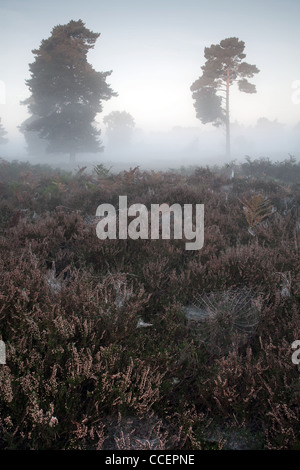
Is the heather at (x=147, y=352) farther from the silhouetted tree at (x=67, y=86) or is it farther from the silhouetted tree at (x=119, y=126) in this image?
the silhouetted tree at (x=119, y=126)

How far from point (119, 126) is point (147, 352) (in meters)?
73.0

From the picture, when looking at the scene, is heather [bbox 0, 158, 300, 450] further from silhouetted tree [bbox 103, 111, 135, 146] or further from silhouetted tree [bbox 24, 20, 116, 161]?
silhouetted tree [bbox 103, 111, 135, 146]

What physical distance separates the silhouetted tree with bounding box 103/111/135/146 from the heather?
70.0 meters

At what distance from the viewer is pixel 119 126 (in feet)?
226

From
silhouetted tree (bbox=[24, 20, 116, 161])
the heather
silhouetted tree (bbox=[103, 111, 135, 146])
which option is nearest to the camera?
the heather

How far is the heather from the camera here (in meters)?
1.58

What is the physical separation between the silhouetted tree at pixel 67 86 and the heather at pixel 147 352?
77.8 feet

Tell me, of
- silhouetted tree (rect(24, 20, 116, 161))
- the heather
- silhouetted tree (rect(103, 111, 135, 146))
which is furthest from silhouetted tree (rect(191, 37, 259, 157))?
silhouetted tree (rect(103, 111, 135, 146))

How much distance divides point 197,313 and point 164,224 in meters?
2.37

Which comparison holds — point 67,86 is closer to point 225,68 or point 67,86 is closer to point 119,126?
point 225,68

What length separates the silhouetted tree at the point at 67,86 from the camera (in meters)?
22.1
